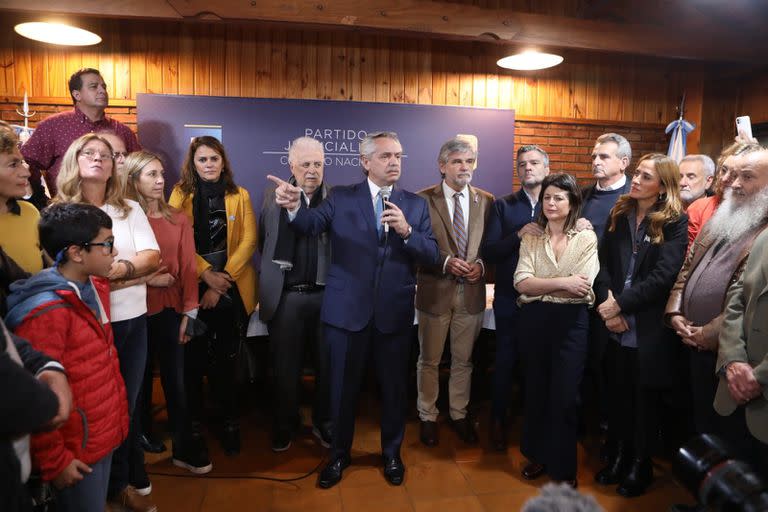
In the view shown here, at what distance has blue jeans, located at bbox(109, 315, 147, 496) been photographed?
2.38 meters

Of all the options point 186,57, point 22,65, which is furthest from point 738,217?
point 22,65

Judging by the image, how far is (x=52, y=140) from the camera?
11.8ft

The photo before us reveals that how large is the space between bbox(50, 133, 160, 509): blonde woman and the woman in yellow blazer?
58cm

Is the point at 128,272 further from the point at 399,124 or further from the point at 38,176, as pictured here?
the point at 399,124

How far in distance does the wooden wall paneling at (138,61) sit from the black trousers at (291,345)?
111 inches

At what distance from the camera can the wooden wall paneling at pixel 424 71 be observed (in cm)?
520


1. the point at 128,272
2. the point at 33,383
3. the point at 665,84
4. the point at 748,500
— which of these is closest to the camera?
the point at 748,500

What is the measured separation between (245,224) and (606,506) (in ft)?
8.16

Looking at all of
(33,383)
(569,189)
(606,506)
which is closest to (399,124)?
(569,189)

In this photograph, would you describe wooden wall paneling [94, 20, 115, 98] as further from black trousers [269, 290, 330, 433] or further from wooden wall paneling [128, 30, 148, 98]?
black trousers [269, 290, 330, 433]

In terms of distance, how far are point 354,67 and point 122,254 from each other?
132 inches

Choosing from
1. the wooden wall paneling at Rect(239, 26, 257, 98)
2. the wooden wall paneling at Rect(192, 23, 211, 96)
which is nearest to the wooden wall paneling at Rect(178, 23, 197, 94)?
the wooden wall paneling at Rect(192, 23, 211, 96)

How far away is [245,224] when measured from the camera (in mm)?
3213

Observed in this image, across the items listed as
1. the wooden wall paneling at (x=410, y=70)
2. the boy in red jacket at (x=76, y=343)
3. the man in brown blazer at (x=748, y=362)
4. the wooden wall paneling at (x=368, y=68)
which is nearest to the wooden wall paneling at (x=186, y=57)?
the wooden wall paneling at (x=368, y=68)
